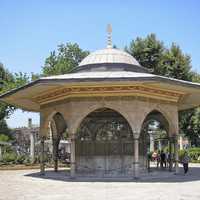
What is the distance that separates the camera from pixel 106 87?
16.4m

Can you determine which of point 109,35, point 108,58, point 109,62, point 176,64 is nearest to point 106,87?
point 109,62

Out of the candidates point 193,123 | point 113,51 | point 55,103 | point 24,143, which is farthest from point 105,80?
point 24,143

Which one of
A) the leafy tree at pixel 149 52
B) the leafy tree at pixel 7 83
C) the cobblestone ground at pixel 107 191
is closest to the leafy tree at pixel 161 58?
the leafy tree at pixel 149 52

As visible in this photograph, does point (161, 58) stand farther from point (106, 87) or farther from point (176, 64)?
point (106, 87)

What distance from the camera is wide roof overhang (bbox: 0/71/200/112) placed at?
15117mm

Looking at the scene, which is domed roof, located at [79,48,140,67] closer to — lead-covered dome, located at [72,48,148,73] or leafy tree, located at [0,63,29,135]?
lead-covered dome, located at [72,48,148,73]

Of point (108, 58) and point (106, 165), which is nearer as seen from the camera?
point (106, 165)

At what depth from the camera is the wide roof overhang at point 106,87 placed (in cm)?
1512

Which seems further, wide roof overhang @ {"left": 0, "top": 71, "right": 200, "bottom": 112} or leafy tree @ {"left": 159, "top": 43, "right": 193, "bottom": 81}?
leafy tree @ {"left": 159, "top": 43, "right": 193, "bottom": 81}

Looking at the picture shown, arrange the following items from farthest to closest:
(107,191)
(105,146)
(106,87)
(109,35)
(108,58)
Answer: (109,35), (108,58), (105,146), (106,87), (107,191)

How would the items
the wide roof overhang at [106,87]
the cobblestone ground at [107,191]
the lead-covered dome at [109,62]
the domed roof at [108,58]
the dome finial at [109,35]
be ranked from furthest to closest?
1. the dome finial at [109,35]
2. the domed roof at [108,58]
3. the lead-covered dome at [109,62]
4. the wide roof overhang at [106,87]
5. the cobblestone ground at [107,191]

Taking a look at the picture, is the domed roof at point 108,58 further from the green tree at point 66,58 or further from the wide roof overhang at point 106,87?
the green tree at point 66,58

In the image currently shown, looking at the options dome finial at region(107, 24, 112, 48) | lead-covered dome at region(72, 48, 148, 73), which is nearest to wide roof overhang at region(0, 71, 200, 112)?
lead-covered dome at region(72, 48, 148, 73)

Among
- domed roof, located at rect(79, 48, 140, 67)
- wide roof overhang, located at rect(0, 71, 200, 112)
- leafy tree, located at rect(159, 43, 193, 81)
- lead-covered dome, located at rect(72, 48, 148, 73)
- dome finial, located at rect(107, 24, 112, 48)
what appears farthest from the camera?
leafy tree, located at rect(159, 43, 193, 81)
